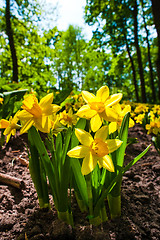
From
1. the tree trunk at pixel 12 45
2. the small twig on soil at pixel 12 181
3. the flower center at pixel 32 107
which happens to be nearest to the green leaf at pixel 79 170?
the flower center at pixel 32 107

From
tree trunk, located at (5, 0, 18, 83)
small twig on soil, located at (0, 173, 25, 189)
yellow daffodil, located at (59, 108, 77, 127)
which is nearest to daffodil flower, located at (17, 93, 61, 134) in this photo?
yellow daffodil, located at (59, 108, 77, 127)

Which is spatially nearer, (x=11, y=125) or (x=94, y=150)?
(x=94, y=150)

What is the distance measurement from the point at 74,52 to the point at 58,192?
21.0 meters

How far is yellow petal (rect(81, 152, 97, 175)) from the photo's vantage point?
699 millimetres

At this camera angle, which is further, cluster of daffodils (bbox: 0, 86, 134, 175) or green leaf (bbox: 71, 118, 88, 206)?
green leaf (bbox: 71, 118, 88, 206)

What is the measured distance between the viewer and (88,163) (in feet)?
2.37

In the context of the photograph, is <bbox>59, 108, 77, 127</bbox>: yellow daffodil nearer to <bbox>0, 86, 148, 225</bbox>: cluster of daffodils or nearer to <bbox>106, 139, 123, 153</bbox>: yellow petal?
<bbox>0, 86, 148, 225</bbox>: cluster of daffodils

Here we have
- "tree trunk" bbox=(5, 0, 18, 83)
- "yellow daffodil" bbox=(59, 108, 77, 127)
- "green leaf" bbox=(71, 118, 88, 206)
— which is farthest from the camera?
"tree trunk" bbox=(5, 0, 18, 83)

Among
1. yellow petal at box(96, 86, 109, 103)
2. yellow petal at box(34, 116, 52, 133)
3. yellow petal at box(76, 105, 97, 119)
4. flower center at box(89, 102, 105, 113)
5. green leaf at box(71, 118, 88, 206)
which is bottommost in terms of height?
green leaf at box(71, 118, 88, 206)

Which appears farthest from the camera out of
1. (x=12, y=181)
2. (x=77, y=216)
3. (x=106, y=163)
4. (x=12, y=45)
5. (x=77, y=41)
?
(x=77, y=41)

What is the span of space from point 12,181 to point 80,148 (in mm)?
872

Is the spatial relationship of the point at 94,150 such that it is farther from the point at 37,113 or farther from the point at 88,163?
the point at 37,113

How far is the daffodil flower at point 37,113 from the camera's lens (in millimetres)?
743

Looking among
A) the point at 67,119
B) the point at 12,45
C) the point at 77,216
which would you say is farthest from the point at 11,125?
the point at 12,45
